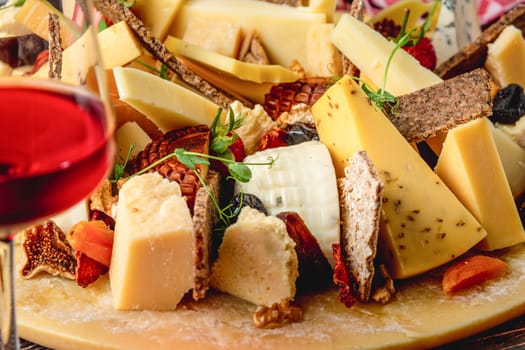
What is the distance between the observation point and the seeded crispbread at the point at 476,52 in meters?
2.33

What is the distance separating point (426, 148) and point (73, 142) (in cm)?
127

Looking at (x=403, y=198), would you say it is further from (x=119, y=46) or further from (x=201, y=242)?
(x=119, y=46)

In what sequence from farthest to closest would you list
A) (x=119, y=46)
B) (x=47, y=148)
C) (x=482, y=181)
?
(x=119, y=46), (x=482, y=181), (x=47, y=148)

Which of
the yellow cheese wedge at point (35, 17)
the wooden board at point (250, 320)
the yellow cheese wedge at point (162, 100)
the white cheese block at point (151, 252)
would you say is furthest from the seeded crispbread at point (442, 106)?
the yellow cheese wedge at point (35, 17)

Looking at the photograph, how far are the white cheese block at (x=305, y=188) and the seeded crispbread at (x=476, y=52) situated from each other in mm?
709

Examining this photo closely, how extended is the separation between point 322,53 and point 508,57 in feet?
1.72

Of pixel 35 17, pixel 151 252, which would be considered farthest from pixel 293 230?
pixel 35 17

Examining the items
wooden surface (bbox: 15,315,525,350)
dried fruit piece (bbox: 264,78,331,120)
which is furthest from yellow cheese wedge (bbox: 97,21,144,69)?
wooden surface (bbox: 15,315,525,350)

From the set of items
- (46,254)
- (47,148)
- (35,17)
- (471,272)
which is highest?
(47,148)

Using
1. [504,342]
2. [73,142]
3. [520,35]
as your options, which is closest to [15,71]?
[73,142]

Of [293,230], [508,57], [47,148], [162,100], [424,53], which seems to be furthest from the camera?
[424,53]

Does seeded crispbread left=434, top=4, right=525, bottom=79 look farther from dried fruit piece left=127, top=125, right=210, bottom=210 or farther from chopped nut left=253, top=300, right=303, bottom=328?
chopped nut left=253, top=300, right=303, bottom=328

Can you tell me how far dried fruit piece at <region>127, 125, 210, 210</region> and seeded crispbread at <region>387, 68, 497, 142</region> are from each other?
18.1 inches

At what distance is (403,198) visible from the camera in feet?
5.72
